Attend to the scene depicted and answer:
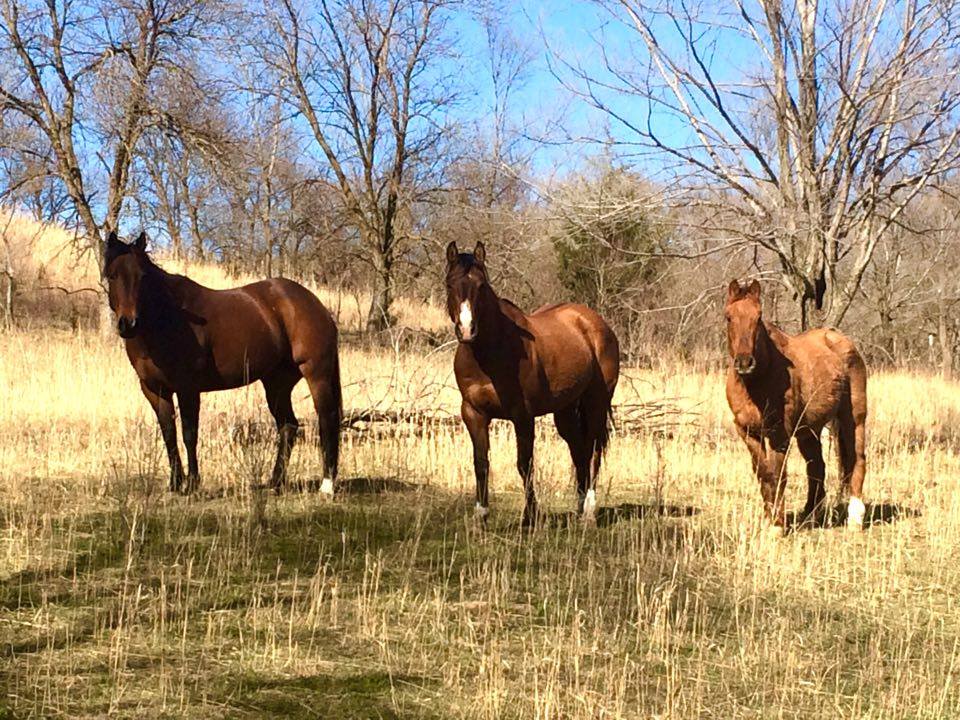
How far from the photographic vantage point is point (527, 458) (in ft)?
22.0

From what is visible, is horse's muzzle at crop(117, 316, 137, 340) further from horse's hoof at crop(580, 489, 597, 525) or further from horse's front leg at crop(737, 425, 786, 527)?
horse's front leg at crop(737, 425, 786, 527)

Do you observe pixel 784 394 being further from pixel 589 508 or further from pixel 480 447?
pixel 480 447

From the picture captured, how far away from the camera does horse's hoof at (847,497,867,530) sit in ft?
23.4

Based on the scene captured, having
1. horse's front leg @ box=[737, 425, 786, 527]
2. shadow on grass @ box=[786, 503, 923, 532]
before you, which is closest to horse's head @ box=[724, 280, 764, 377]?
horse's front leg @ box=[737, 425, 786, 527]

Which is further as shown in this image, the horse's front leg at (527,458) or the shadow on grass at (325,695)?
the horse's front leg at (527,458)

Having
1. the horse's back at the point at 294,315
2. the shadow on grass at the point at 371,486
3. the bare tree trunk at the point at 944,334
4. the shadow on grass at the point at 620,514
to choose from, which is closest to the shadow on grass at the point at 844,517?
the shadow on grass at the point at 620,514

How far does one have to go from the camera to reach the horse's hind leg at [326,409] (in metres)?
7.89

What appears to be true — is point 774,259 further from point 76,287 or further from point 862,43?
point 76,287

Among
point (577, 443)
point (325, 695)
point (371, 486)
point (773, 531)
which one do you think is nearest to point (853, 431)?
point (773, 531)

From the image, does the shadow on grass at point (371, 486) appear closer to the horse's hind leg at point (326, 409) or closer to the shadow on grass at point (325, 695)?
the horse's hind leg at point (326, 409)

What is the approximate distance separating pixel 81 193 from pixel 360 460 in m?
9.30

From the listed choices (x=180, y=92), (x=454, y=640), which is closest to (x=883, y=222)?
(x=454, y=640)

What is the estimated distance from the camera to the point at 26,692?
3.61m

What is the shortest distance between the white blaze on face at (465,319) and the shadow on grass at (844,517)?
280 cm
